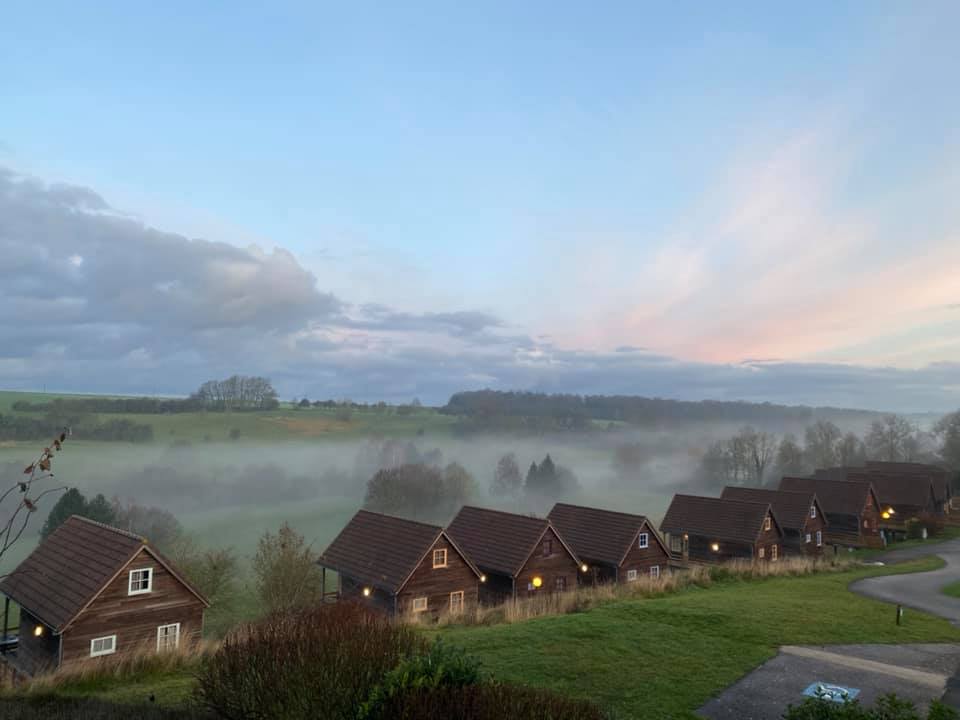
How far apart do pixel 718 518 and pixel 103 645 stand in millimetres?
42996

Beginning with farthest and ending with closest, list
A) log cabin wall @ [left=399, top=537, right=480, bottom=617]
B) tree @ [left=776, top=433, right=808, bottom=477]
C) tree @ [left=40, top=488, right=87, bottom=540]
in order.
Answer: tree @ [left=776, top=433, right=808, bottom=477] < tree @ [left=40, top=488, right=87, bottom=540] < log cabin wall @ [left=399, top=537, right=480, bottom=617]

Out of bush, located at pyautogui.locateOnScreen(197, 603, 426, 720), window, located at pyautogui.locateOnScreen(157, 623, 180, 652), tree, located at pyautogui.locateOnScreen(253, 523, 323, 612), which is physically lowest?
tree, located at pyautogui.locateOnScreen(253, 523, 323, 612)

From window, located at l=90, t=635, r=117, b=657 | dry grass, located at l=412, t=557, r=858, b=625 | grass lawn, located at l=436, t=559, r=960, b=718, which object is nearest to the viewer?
grass lawn, located at l=436, t=559, r=960, b=718

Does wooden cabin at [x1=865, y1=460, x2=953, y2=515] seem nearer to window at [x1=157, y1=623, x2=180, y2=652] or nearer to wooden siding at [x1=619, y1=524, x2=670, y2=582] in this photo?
wooden siding at [x1=619, y1=524, x2=670, y2=582]

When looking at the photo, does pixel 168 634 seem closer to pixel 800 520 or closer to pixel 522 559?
pixel 522 559

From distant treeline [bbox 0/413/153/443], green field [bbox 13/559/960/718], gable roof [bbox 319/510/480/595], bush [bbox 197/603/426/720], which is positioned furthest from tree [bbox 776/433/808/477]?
bush [bbox 197/603/426/720]

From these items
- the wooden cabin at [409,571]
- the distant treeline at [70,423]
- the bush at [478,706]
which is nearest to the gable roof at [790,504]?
the wooden cabin at [409,571]

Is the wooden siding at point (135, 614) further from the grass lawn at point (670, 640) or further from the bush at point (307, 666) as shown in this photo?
the bush at point (307, 666)

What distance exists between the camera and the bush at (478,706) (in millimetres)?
6766

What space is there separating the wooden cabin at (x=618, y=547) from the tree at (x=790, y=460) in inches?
3180

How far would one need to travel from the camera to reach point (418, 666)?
311 inches

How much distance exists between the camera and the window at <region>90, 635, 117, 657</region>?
80.2 feet

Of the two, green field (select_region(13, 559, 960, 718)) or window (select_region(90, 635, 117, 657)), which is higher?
green field (select_region(13, 559, 960, 718))

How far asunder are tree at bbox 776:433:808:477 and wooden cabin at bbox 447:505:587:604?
8713cm
